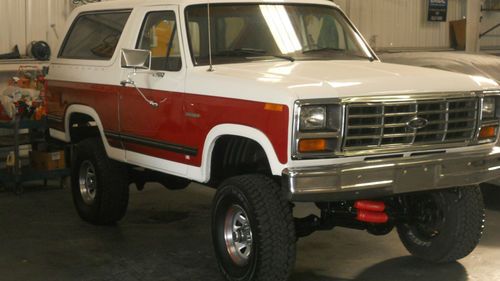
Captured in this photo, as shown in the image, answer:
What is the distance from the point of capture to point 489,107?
17.2 ft

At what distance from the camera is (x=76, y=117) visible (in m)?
6.89

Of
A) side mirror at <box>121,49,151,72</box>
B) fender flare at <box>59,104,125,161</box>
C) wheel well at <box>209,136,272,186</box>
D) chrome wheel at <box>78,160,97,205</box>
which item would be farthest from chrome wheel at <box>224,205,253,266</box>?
chrome wheel at <box>78,160,97,205</box>

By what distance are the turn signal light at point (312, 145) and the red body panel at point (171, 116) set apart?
3.8 inches

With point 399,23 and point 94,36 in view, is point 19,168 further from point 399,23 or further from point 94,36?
point 399,23

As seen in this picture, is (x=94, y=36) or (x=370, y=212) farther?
(x=94, y=36)

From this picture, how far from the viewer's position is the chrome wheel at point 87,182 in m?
6.84

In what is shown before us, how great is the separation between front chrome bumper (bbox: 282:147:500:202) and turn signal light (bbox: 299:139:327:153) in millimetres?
119

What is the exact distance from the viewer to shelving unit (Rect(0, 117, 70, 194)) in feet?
26.6

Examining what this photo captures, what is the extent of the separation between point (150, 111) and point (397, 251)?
7.39 feet

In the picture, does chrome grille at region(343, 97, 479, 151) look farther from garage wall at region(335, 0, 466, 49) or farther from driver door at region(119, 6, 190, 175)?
garage wall at region(335, 0, 466, 49)

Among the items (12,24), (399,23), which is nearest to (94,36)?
(12,24)

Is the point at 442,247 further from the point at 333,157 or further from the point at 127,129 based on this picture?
the point at 127,129

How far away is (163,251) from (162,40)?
167 cm

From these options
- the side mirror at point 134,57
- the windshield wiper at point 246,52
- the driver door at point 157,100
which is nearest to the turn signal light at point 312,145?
the driver door at point 157,100
